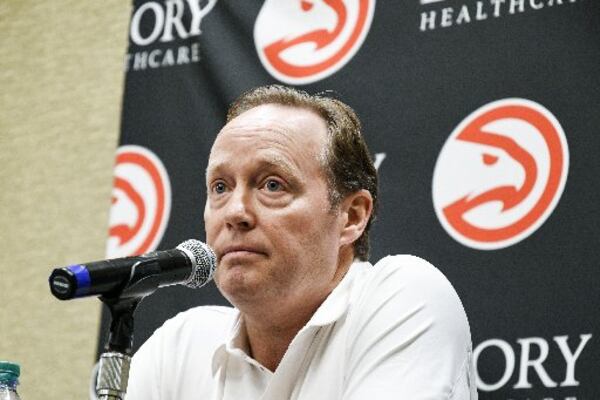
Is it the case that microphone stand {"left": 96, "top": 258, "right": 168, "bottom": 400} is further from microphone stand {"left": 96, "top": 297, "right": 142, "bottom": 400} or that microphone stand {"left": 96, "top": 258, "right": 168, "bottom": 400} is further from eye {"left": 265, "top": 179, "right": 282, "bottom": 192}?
eye {"left": 265, "top": 179, "right": 282, "bottom": 192}

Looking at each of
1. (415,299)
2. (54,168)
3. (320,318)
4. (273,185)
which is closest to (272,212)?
(273,185)

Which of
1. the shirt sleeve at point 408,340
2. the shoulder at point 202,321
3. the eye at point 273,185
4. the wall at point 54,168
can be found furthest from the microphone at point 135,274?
the wall at point 54,168

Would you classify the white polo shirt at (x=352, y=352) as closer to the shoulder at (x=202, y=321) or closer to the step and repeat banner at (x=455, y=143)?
the shoulder at (x=202, y=321)

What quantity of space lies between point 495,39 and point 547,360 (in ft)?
2.34

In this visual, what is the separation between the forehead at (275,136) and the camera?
1.85 meters

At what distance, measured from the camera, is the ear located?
195 cm

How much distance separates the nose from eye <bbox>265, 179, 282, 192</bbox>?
4 centimetres

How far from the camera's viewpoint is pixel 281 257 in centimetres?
179

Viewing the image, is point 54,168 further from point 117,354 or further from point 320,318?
point 117,354

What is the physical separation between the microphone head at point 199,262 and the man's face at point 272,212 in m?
0.36

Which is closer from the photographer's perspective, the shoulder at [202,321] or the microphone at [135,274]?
the microphone at [135,274]

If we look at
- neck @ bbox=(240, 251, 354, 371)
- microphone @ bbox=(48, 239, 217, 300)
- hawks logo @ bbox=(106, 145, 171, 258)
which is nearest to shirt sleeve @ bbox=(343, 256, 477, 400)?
neck @ bbox=(240, 251, 354, 371)

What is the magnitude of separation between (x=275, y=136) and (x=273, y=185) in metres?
0.10

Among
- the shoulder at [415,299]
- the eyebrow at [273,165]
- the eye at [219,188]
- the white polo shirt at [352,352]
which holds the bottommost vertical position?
the white polo shirt at [352,352]
